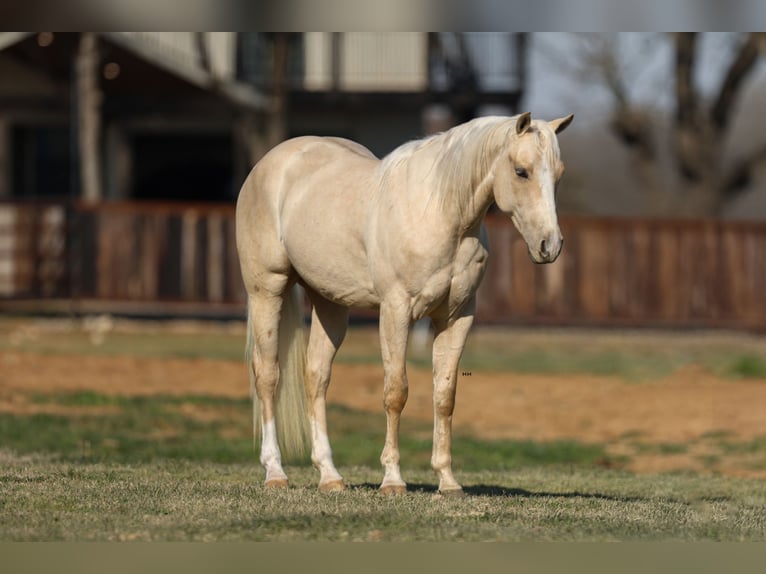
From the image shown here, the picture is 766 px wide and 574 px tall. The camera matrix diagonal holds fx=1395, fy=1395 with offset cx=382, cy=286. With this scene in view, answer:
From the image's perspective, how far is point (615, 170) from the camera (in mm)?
65750

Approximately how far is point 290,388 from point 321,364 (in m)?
0.33

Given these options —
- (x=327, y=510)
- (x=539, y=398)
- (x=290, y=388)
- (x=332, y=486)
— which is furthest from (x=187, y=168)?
(x=327, y=510)

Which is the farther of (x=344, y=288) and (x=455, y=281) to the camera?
(x=344, y=288)

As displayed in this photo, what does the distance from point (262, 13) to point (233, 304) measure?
17697 mm

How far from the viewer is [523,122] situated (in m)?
6.72

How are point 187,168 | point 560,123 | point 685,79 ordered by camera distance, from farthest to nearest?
point 685,79
point 187,168
point 560,123

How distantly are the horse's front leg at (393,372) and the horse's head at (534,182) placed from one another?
82cm

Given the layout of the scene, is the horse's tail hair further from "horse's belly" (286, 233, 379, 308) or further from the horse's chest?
the horse's chest

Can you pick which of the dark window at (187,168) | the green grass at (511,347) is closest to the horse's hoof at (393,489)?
the green grass at (511,347)

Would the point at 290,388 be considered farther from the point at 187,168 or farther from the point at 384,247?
the point at 187,168

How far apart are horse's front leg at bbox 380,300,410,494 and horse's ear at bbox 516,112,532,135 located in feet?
3.59

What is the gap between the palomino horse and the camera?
6910 mm

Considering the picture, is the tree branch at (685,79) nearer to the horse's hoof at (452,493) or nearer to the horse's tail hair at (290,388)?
the horse's tail hair at (290,388)

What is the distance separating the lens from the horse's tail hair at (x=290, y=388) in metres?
8.26
